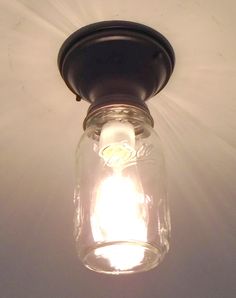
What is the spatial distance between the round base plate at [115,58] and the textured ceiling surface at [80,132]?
0.01 metres

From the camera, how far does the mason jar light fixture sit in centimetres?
47

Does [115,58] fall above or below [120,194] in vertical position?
above

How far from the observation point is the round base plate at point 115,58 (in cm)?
48

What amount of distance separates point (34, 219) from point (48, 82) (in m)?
0.31

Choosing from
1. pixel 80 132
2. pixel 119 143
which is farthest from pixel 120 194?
pixel 80 132

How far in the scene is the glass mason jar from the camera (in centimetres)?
46

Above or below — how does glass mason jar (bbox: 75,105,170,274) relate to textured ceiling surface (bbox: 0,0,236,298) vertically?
below

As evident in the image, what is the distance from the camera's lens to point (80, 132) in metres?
0.64

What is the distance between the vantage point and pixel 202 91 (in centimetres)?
57

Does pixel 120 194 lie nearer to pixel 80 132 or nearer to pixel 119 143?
pixel 119 143

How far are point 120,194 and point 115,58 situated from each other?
0.14m

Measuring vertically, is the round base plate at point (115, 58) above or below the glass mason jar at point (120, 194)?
above

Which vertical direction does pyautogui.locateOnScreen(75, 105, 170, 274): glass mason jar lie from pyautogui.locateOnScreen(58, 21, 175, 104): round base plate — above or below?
below

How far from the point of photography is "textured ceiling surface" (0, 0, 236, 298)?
1.61ft
